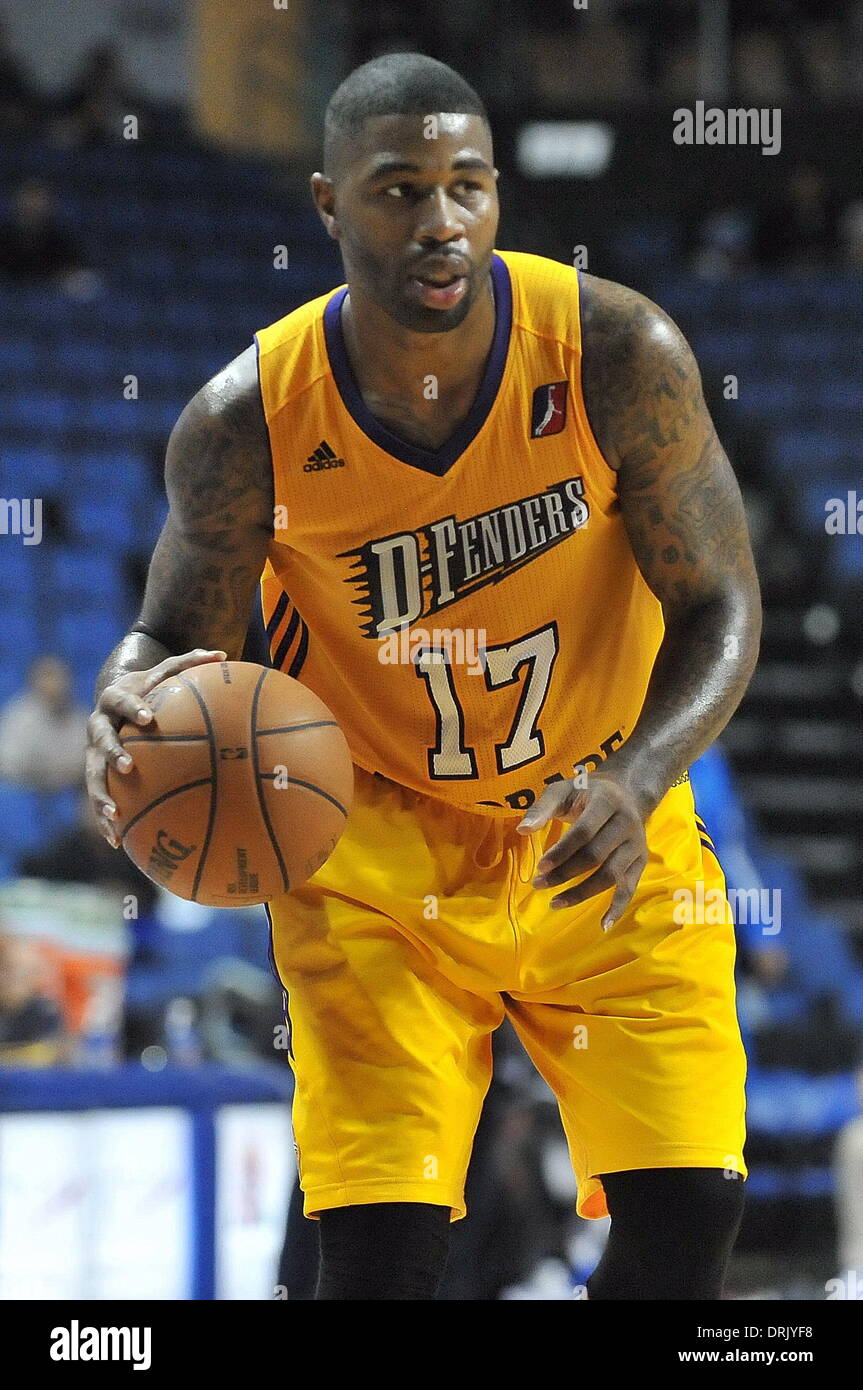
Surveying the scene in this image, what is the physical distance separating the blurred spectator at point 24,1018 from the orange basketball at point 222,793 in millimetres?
2862

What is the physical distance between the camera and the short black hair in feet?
9.41

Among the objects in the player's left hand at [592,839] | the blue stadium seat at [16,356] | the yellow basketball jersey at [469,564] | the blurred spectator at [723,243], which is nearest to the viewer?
the player's left hand at [592,839]

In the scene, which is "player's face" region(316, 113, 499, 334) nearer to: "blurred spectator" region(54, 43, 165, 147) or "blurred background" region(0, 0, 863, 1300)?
"blurred background" region(0, 0, 863, 1300)

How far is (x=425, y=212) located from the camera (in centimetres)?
285

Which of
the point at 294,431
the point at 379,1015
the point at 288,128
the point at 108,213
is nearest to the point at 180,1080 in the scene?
the point at 379,1015

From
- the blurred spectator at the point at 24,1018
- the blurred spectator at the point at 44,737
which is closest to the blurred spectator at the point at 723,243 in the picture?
the blurred spectator at the point at 44,737

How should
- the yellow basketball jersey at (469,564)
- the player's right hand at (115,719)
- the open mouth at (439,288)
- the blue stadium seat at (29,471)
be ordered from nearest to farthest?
the player's right hand at (115,719) → the open mouth at (439,288) → the yellow basketball jersey at (469,564) → the blue stadium seat at (29,471)

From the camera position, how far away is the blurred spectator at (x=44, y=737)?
722 cm

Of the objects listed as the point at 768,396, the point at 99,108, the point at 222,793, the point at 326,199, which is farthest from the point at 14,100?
the point at 222,793

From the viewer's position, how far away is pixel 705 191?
38.6 ft

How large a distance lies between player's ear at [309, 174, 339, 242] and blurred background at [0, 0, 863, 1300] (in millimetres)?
1615
